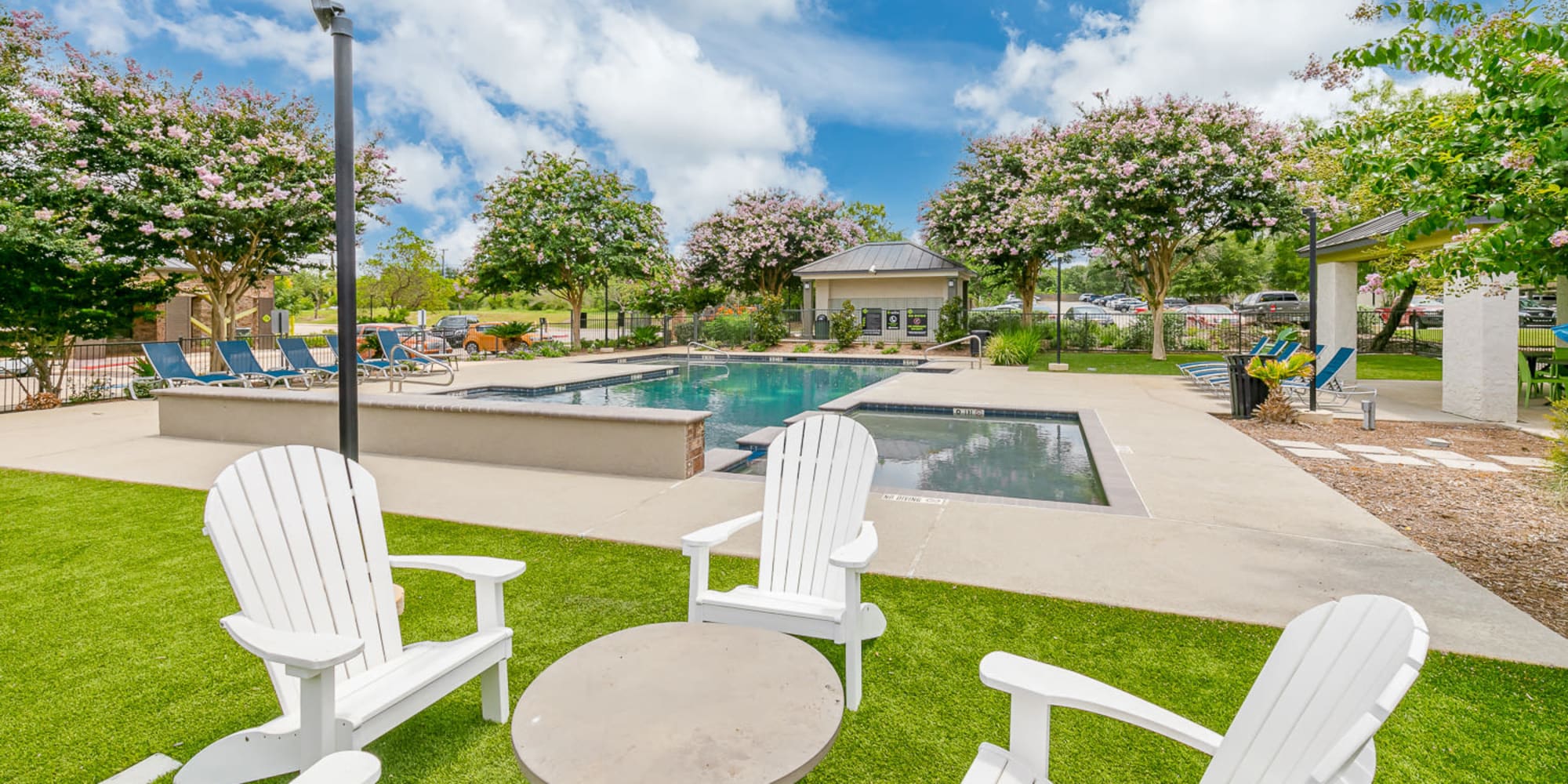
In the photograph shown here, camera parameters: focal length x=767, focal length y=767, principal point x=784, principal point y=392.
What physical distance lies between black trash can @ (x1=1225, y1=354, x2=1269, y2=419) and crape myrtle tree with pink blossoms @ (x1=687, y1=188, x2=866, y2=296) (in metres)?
23.1

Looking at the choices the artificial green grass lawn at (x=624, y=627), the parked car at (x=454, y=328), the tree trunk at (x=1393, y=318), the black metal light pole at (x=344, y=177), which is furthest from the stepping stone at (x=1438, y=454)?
the parked car at (x=454, y=328)

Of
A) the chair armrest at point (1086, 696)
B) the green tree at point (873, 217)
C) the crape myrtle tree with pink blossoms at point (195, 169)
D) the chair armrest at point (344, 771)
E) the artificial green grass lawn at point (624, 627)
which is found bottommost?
the artificial green grass lawn at point (624, 627)

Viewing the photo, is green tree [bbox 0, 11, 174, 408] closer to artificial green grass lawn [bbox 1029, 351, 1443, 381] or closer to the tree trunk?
artificial green grass lawn [bbox 1029, 351, 1443, 381]

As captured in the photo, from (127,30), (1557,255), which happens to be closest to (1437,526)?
(1557,255)

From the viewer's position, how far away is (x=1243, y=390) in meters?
9.55

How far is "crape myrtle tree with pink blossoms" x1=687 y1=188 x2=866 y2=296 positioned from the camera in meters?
31.5

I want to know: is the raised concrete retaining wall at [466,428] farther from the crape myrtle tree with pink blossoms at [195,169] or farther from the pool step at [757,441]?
the crape myrtle tree with pink blossoms at [195,169]

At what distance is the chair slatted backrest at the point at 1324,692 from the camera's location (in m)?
1.09

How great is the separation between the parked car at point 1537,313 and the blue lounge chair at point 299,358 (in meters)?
33.8

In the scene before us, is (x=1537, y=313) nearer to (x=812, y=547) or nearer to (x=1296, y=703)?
(x=812, y=547)

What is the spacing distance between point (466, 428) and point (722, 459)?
230 centimetres

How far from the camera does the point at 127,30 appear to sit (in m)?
13.1

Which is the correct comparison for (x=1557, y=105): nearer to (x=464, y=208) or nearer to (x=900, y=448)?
(x=900, y=448)

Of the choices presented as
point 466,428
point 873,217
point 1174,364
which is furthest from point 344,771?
point 873,217
